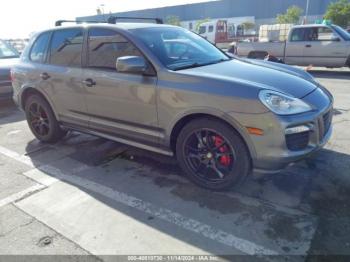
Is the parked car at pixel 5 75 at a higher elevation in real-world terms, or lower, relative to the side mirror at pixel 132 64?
lower

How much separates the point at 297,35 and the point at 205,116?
10.3 m

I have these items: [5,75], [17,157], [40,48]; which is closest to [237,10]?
[5,75]

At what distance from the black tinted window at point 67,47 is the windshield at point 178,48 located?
934 millimetres

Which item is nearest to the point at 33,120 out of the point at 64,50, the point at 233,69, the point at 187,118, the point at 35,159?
the point at 35,159

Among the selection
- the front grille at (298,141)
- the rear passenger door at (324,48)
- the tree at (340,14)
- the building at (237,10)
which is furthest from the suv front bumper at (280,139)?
the building at (237,10)

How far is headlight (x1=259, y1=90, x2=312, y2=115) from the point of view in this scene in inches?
108

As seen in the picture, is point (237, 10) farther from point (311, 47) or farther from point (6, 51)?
point (6, 51)

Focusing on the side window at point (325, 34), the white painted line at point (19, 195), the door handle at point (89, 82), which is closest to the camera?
the white painted line at point (19, 195)

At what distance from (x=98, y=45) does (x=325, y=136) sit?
2904 mm

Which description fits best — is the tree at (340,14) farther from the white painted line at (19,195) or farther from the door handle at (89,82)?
the white painted line at (19,195)

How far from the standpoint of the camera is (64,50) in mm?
4297

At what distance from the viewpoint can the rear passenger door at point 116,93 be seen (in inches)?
135

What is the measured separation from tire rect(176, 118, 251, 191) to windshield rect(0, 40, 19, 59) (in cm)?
731

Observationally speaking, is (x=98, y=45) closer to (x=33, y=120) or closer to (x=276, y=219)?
(x=33, y=120)
